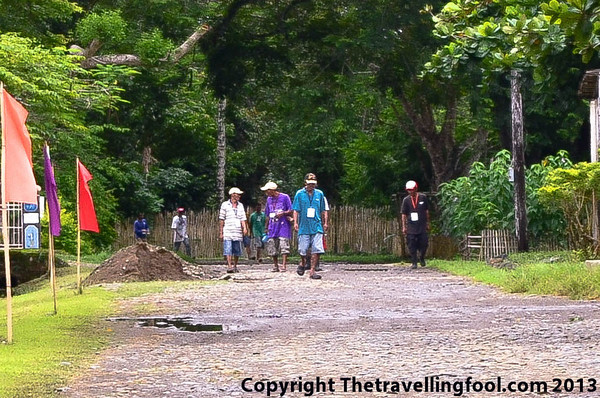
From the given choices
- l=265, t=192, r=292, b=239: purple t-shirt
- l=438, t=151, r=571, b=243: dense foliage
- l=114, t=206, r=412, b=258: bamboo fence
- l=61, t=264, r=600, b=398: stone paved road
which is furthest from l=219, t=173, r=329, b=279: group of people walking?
l=114, t=206, r=412, b=258: bamboo fence

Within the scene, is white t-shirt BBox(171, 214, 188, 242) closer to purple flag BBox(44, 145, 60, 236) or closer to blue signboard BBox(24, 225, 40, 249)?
blue signboard BBox(24, 225, 40, 249)

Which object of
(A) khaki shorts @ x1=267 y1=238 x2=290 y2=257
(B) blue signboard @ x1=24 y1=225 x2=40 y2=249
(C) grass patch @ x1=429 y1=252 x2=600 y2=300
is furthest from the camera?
(B) blue signboard @ x1=24 y1=225 x2=40 y2=249

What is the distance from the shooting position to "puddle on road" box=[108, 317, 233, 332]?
1196 cm

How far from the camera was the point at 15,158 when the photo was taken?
36.2 ft

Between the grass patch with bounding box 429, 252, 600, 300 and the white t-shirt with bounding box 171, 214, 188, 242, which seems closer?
the grass patch with bounding box 429, 252, 600, 300

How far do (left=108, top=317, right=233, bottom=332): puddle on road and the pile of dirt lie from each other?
7.09 m

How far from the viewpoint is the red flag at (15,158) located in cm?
1097

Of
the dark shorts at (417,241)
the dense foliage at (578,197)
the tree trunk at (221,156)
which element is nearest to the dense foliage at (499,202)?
the dark shorts at (417,241)

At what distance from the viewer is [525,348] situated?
372 inches

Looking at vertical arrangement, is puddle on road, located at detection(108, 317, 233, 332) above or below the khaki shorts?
below

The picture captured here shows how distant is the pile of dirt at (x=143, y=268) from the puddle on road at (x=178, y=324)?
7.09 meters

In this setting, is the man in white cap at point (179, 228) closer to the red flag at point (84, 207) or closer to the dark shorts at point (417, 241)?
the dark shorts at point (417, 241)

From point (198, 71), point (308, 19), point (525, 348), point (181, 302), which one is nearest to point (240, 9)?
point (308, 19)

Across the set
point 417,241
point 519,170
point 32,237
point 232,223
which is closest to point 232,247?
point 232,223
